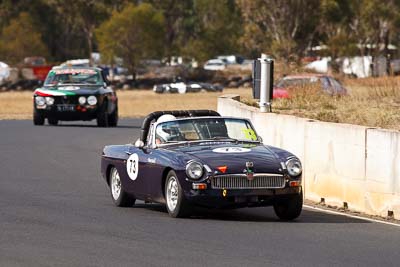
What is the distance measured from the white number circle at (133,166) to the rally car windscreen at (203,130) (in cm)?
38

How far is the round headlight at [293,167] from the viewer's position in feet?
43.8

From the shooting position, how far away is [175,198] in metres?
13.6

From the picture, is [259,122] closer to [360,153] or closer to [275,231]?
[360,153]

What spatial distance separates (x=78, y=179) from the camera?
19.5 metres

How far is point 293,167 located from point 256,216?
1126mm

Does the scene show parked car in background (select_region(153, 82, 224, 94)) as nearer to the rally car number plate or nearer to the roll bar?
the rally car number plate

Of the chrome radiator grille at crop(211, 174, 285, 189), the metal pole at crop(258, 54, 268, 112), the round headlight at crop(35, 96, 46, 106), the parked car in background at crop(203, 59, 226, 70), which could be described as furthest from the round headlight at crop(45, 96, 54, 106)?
the parked car in background at crop(203, 59, 226, 70)

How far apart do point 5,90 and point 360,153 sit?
6893cm

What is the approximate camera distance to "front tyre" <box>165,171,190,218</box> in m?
13.3

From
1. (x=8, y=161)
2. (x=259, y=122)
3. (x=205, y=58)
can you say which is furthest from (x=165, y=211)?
(x=205, y=58)

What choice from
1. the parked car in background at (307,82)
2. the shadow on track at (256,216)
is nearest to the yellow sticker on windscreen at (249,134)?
the shadow on track at (256,216)

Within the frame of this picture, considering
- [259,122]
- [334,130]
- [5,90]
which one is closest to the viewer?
[334,130]

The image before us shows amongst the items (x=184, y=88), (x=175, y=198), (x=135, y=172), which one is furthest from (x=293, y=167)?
(x=184, y=88)

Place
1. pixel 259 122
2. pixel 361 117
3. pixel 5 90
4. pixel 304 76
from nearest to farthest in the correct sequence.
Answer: pixel 259 122 < pixel 361 117 < pixel 304 76 < pixel 5 90
